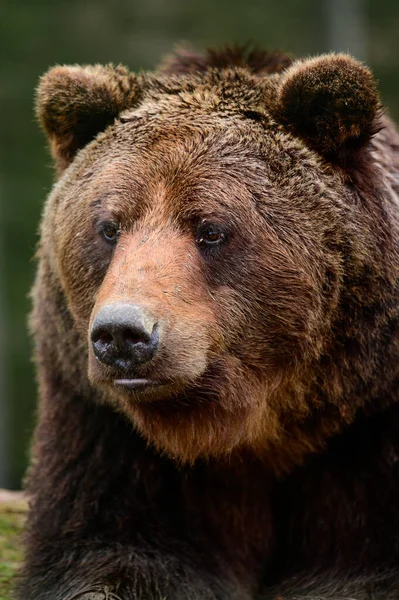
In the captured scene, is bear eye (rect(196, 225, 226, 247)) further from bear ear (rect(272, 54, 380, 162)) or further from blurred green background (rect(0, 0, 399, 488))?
blurred green background (rect(0, 0, 399, 488))

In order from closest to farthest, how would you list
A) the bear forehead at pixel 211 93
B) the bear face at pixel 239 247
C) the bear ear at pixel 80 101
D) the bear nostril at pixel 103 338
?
the bear nostril at pixel 103 338 < the bear face at pixel 239 247 < the bear forehead at pixel 211 93 < the bear ear at pixel 80 101

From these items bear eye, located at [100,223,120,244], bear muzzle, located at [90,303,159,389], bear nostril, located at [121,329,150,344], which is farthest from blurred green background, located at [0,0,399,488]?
bear nostril, located at [121,329,150,344]

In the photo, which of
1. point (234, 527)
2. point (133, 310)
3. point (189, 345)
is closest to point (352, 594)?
point (234, 527)

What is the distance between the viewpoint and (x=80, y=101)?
19.4ft

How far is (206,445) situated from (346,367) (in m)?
0.81

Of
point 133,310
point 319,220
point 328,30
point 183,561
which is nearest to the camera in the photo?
point 133,310

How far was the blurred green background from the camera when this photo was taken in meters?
14.4

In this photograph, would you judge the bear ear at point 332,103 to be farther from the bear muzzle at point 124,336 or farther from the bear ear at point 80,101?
the bear muzzle at point 124,336

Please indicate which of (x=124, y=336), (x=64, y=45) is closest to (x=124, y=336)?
(x=124, y=336)

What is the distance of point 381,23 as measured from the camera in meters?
14.5

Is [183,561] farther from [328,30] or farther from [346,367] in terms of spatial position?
[328,30]

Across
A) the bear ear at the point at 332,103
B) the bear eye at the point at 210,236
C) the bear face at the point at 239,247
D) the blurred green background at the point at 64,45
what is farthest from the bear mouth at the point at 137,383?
the blurred green background at the point at 64,45

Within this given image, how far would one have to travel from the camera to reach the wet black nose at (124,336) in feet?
15.5

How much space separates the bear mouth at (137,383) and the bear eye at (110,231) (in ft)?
2.73
